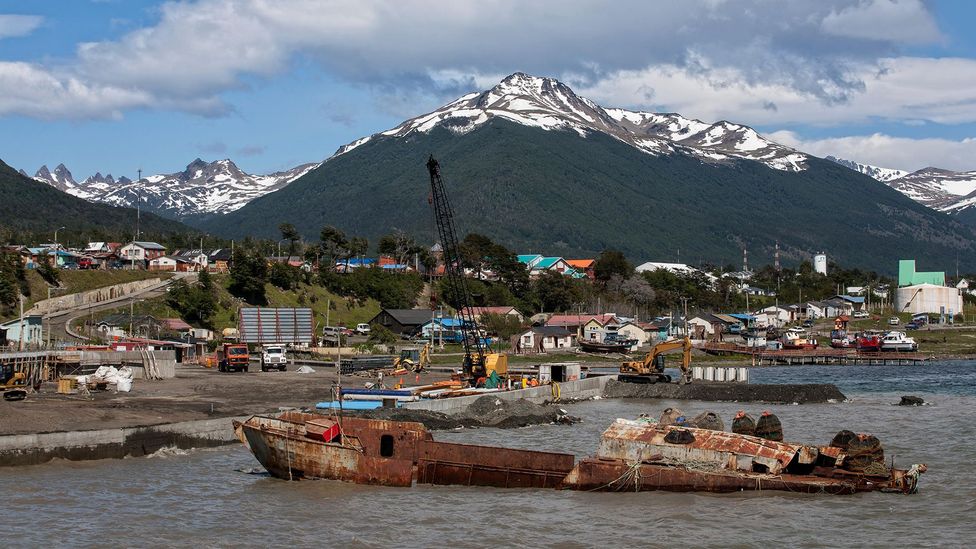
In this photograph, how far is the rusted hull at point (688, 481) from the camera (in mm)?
28703

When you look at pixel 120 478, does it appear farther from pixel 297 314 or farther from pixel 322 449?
pixel 297 314

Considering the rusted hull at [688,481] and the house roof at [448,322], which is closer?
the rusted hull at [688,481]

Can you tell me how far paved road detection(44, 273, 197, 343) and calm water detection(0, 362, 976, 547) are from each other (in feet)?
153

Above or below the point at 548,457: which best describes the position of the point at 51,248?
above

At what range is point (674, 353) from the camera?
105 m

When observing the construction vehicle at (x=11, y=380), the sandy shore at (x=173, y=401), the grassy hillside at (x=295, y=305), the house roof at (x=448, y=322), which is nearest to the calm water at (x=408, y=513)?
the sandy shore at (x=173, y=401)

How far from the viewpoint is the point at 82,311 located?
92812mm

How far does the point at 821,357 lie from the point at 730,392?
147 ft

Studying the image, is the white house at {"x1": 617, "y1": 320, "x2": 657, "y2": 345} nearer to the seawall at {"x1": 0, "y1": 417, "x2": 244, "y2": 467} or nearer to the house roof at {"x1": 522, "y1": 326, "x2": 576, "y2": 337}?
the house roof at {"x1": 522, "y1": 326, "x2": 576, "y2": 337}

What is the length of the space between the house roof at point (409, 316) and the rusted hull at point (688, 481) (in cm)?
8067

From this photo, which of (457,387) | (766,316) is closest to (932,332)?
(766,316)

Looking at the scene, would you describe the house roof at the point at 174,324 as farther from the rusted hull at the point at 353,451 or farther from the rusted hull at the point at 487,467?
the rusted hull at the point at 487,467

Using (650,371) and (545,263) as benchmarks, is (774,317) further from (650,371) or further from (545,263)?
(650,371)

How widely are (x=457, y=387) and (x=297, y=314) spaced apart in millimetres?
42220
